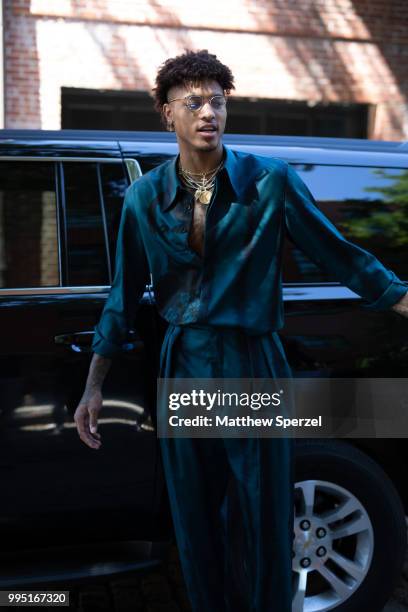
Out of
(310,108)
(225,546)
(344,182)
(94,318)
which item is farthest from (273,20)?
(225,546)

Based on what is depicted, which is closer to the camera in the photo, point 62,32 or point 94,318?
point 94,318

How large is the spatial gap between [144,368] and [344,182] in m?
1.09

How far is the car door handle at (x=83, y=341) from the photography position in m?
2.61

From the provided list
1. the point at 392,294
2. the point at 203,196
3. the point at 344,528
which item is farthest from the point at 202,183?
the point at 344,528

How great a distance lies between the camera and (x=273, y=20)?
29.3ft

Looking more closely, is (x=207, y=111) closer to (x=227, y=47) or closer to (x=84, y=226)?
(x=84, y=226)

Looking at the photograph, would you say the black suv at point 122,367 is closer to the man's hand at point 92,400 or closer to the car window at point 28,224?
the car window at point 28,224

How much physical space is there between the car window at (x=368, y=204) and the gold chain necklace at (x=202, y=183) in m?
0.89

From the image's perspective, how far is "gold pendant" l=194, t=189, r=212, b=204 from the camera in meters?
2.08

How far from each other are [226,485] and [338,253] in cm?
74

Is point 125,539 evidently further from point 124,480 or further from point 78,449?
point 78,449

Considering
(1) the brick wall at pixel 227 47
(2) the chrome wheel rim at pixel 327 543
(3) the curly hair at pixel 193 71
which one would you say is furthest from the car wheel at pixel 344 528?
(1) the brick wall at pixel 227 47

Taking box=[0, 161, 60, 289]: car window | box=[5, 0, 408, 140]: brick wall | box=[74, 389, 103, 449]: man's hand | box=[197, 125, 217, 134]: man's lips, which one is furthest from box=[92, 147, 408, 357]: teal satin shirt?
box=[5, 0, 408, 140]: brick wall

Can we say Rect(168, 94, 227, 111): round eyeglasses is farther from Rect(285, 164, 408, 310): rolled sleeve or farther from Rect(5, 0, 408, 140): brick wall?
Rect(5, 0, 408, 140): brick wall
